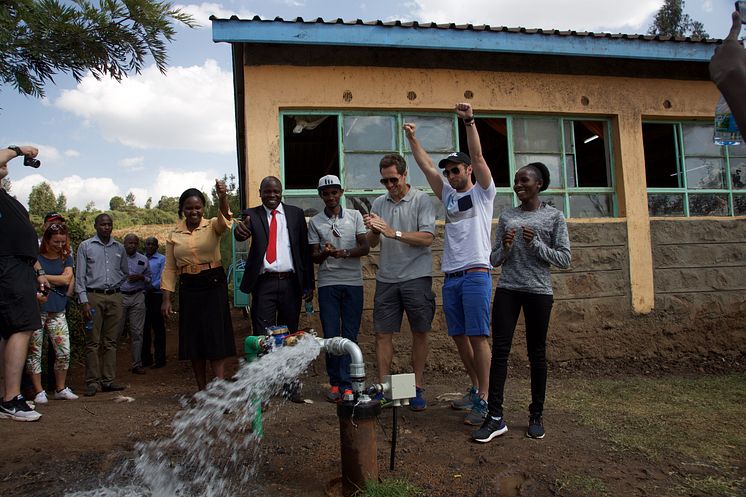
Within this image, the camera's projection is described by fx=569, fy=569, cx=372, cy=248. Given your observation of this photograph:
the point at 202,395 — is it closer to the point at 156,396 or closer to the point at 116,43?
the point at 156,396

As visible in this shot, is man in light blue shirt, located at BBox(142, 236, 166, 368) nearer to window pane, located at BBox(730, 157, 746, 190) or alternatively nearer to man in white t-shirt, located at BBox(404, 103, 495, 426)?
man in white t-shirt, located at BBox(404, 103, 495, 426)

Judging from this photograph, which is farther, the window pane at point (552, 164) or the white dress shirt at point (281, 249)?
the window pane at point (552, 164)

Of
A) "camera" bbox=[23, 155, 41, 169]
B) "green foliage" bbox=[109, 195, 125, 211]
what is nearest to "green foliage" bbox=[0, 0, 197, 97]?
"camera" bbox=[23, 155, 41, 169]

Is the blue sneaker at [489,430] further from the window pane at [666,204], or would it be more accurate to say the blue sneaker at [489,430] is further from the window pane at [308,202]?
the window pane at [666,204]

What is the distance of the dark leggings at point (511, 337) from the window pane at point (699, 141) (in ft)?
16.2

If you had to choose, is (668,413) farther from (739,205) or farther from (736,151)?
(736,151)

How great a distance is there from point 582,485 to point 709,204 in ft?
18.8

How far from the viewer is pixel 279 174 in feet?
20.0

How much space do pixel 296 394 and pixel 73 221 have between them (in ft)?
16.7

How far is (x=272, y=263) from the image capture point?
465 centimetres

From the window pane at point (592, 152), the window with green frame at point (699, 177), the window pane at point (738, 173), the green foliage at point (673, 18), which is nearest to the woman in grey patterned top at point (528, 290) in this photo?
the window pane at point (592, 152)

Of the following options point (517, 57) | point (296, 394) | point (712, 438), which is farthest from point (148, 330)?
point (712, 438)

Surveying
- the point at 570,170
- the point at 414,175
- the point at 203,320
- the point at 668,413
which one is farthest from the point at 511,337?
the point at 570,170

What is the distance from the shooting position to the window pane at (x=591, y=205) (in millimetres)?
6988
